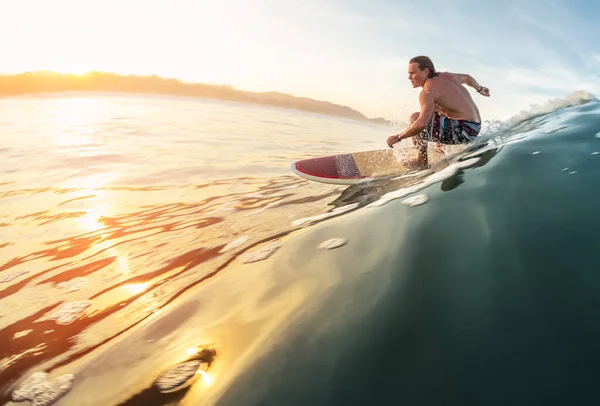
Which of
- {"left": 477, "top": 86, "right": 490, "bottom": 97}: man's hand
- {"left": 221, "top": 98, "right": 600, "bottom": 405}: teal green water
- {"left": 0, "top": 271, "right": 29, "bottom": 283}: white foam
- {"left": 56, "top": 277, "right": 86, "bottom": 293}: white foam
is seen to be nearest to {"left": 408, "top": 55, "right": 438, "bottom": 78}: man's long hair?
{"left": 477, "top": 86, "right": 490, "bottom": 97}: man's hand

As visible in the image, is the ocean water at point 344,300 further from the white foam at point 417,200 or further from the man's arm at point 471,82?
the man's arm at point 471,82

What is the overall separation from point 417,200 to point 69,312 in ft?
8.29

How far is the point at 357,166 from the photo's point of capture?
239 inches

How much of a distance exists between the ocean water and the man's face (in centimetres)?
187

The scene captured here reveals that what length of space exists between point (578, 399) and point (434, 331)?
46 cm

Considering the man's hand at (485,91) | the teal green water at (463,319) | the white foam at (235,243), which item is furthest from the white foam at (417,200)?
the man's hand at (485,91)

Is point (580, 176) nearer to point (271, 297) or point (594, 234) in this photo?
point (594, 234)

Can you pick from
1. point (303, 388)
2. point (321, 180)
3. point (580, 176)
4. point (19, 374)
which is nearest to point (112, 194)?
point (321, 180)

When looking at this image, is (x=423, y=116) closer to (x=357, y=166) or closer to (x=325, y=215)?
(x=357, y=166)

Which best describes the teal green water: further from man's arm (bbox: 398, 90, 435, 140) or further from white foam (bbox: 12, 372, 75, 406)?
man's arm (bbox: 398, 90, 435, 140)

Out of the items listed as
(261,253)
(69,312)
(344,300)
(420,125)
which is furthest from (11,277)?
(420,125)

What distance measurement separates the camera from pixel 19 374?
1732 millimetres

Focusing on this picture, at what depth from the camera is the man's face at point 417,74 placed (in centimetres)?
516

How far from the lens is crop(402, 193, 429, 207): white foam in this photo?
2.70 m
